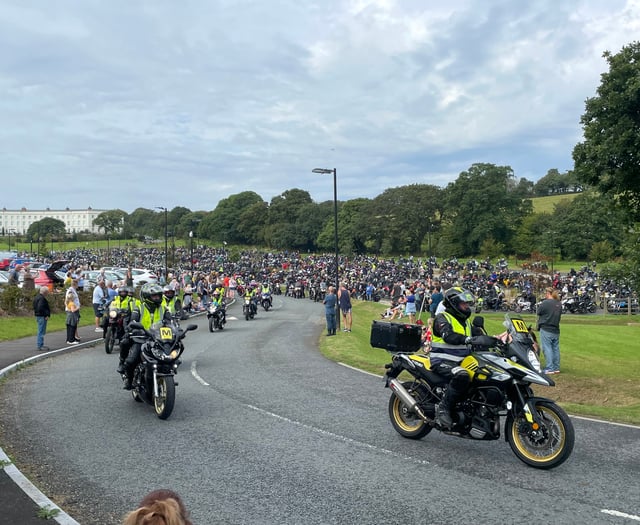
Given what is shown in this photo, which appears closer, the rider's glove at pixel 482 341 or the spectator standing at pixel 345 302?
the rider's glove at pixel 482 341

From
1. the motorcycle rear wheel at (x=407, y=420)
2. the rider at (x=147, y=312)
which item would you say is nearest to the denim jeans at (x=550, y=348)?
the motorcycle rear wheel at (x=407, y=420)

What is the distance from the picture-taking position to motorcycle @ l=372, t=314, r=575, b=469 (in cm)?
597

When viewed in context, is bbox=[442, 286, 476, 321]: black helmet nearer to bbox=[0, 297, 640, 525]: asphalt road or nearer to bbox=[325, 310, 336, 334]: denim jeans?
bbox=[0, 297, 640, 525]: asphalt road

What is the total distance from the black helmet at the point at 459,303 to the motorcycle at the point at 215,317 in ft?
51.5

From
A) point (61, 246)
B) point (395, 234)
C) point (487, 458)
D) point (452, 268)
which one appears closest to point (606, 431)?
point (487, 458)

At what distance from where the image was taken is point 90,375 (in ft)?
38.4

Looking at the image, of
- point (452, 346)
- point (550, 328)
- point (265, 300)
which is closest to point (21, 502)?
point (452, 346)

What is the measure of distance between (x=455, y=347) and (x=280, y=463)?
7.75 feet

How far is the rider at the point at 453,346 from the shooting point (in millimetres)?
6492

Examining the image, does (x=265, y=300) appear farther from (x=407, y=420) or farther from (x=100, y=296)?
(x=407, y=420)

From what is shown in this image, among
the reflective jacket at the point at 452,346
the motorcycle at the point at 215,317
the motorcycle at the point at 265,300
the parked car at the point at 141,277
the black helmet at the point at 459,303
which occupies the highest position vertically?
the black helmet at the point at 459,303

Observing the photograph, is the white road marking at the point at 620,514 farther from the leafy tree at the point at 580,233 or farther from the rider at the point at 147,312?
the leafy tree at the point at 580,233

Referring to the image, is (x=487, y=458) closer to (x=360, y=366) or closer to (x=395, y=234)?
(x=360, y=366)

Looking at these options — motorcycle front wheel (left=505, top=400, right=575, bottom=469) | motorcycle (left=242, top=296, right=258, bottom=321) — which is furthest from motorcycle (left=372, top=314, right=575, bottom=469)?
motorcycle (left=242, top=296, right=258, bottom=321)
